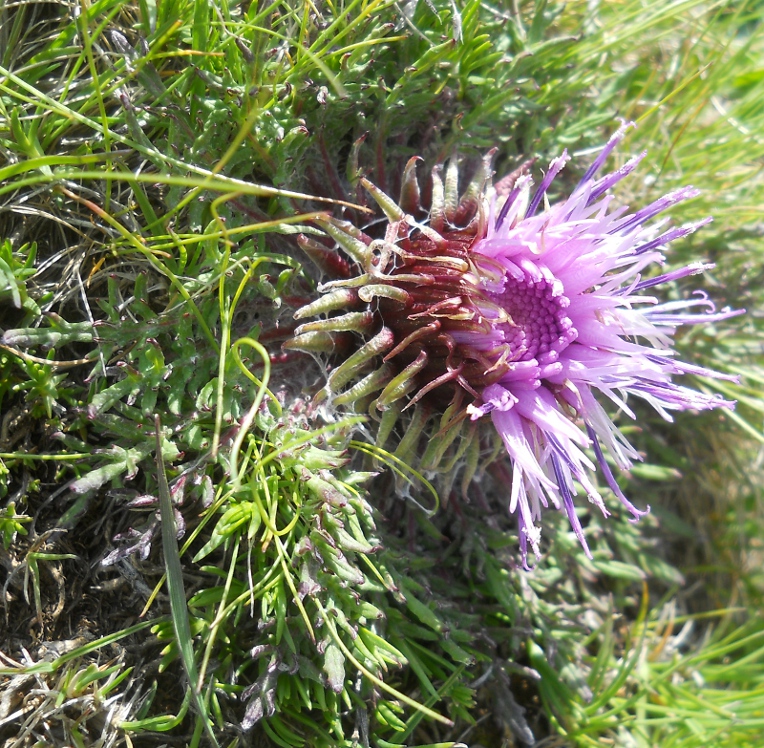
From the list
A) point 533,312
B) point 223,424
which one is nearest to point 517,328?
point 533,312

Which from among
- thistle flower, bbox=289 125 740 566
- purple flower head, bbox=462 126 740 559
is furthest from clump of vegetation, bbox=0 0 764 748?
purple flower head, bbox=462 126 740 559

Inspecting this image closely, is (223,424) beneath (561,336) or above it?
beneath

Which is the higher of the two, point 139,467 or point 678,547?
point 139,467

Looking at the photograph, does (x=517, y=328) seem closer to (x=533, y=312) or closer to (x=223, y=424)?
(x=533, y=312)

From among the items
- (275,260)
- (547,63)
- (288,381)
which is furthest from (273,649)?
(547,63)

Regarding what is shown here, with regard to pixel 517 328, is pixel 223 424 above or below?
below

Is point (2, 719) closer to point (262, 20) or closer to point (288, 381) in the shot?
Result: point (288, 381)
